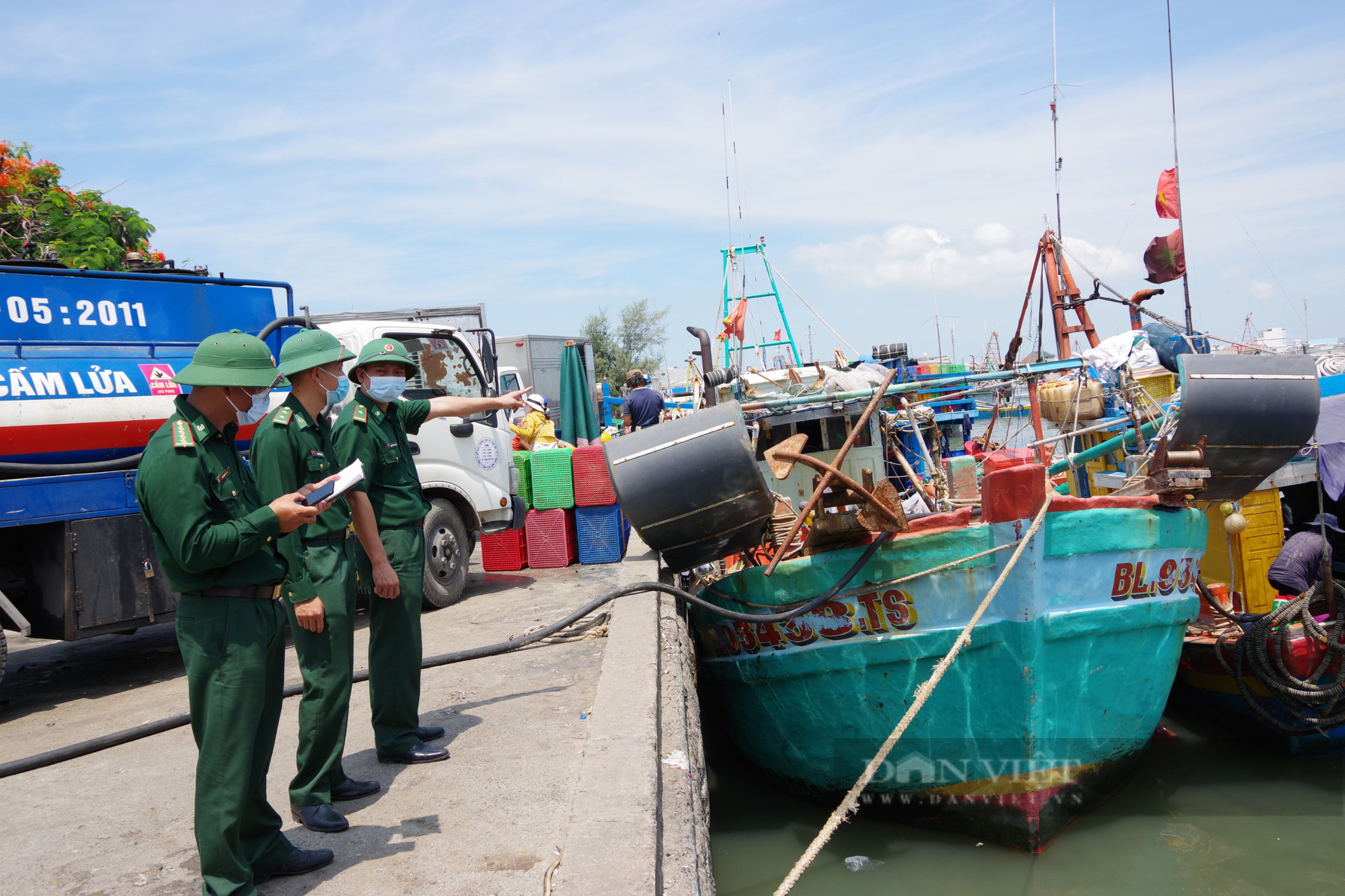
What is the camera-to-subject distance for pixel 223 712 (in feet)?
9.12

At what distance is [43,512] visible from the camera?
5.56m

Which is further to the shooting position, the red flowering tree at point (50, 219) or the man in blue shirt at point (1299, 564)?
the red flowering tree at point (50, 219)

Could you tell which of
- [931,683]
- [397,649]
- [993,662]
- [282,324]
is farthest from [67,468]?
[993,662]

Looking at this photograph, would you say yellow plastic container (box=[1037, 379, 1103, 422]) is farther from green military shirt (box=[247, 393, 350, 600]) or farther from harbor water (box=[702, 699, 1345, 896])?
green military shirt (box=[247, 393, 350, 600])

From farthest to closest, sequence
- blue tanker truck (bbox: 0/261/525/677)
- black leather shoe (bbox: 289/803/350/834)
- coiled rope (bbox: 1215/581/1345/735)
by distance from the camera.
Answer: coiled rope (bbox: 1215/581/1345/735) → blue tanker truck (bbox: 0/261/525/677) → black leather shoe (bbox: 289/803/350/834)

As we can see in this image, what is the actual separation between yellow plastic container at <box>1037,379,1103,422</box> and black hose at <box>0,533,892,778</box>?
2.71m

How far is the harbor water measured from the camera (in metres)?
5.18

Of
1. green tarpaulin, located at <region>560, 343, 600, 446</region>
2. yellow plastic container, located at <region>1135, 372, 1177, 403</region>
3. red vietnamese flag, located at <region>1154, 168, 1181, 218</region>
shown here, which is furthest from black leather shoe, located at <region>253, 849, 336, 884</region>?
red vietnamese flag, located at <region>1154, 168, 1181, 218</region>

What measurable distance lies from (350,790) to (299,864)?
701 millimetres

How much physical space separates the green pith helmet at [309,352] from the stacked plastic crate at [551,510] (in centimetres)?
591

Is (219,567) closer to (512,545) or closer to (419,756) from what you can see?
(419,756)

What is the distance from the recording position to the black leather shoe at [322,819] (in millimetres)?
3412

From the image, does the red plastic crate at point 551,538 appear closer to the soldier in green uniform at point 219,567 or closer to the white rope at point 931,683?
the white rope at point 931,683

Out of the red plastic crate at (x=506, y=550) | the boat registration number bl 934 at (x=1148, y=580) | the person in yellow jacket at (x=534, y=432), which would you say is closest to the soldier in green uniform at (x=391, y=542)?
the boat registration number bl 934 at (x=1148, y=580)
